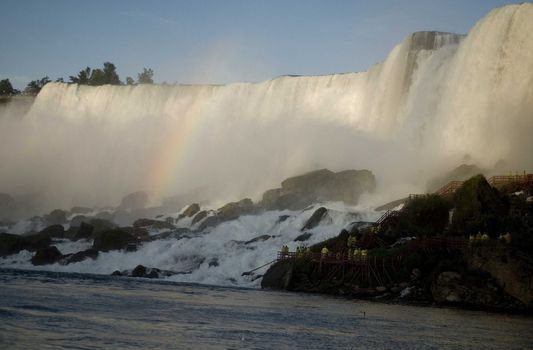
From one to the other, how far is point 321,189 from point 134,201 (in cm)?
2305

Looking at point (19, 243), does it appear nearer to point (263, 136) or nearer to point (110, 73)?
point (263, 136)

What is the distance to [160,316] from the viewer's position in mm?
24578

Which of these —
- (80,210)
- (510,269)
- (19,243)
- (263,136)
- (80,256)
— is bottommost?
(510,269)

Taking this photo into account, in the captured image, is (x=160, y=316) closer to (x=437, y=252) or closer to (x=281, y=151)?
(x=437, y=252)

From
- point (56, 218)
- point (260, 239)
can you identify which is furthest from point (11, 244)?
point (260, 239)

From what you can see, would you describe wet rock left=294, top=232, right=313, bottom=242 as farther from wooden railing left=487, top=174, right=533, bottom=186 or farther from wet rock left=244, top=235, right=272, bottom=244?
wooden railing left=487, top=174, right=533, bottom=186

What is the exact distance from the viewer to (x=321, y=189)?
199 feet

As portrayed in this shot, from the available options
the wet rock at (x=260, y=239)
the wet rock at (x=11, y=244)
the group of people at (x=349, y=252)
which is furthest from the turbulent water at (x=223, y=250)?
the group of people at (x=349, y=252)

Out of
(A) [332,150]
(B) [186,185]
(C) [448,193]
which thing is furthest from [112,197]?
(C) [448,193]

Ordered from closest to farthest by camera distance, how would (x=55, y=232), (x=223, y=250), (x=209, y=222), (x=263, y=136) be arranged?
(x=223, y=250) < (x=209, y=222) < (x=55, y=232) < (x=263, y=136)

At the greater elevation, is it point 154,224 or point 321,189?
point 321,189

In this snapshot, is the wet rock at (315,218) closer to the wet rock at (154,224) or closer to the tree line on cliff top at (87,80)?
the wet rock at (154,224)

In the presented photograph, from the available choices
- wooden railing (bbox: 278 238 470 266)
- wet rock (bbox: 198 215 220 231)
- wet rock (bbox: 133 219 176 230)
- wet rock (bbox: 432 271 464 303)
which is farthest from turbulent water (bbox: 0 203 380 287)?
wet rock (bbox: 432 271 464 303)

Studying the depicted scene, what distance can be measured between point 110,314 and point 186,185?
52.0 m
